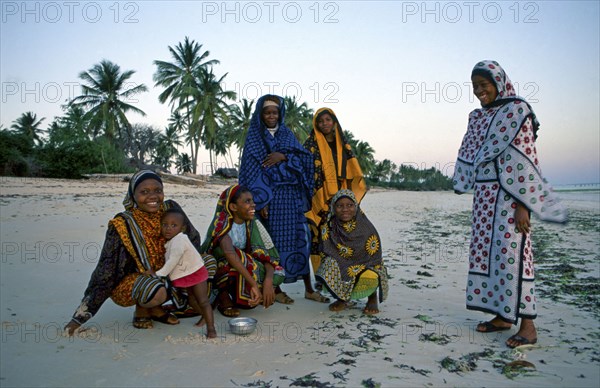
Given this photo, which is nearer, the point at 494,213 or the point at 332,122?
the point at 494,213

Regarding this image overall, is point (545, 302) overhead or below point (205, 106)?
below

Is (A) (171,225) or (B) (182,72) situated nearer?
(A) (171,225)

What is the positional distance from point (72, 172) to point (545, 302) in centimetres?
2365

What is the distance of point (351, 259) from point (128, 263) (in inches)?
75.6

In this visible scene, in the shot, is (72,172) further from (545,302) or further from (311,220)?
(545,302)

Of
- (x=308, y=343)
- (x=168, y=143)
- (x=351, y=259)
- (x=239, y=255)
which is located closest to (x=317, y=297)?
(x=351, y=259)

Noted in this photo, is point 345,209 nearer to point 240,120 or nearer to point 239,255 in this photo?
point 239,255

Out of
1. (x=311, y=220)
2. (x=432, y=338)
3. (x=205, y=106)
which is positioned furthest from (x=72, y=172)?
(x=432, y=338)

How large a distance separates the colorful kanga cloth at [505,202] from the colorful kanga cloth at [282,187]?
1665 millimetres

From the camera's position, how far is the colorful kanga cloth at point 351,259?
380 centimetres

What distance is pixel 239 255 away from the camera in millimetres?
3615

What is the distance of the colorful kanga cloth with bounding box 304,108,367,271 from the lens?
4516 millimetres

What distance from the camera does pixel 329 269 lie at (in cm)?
389

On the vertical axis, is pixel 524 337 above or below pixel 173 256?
below
